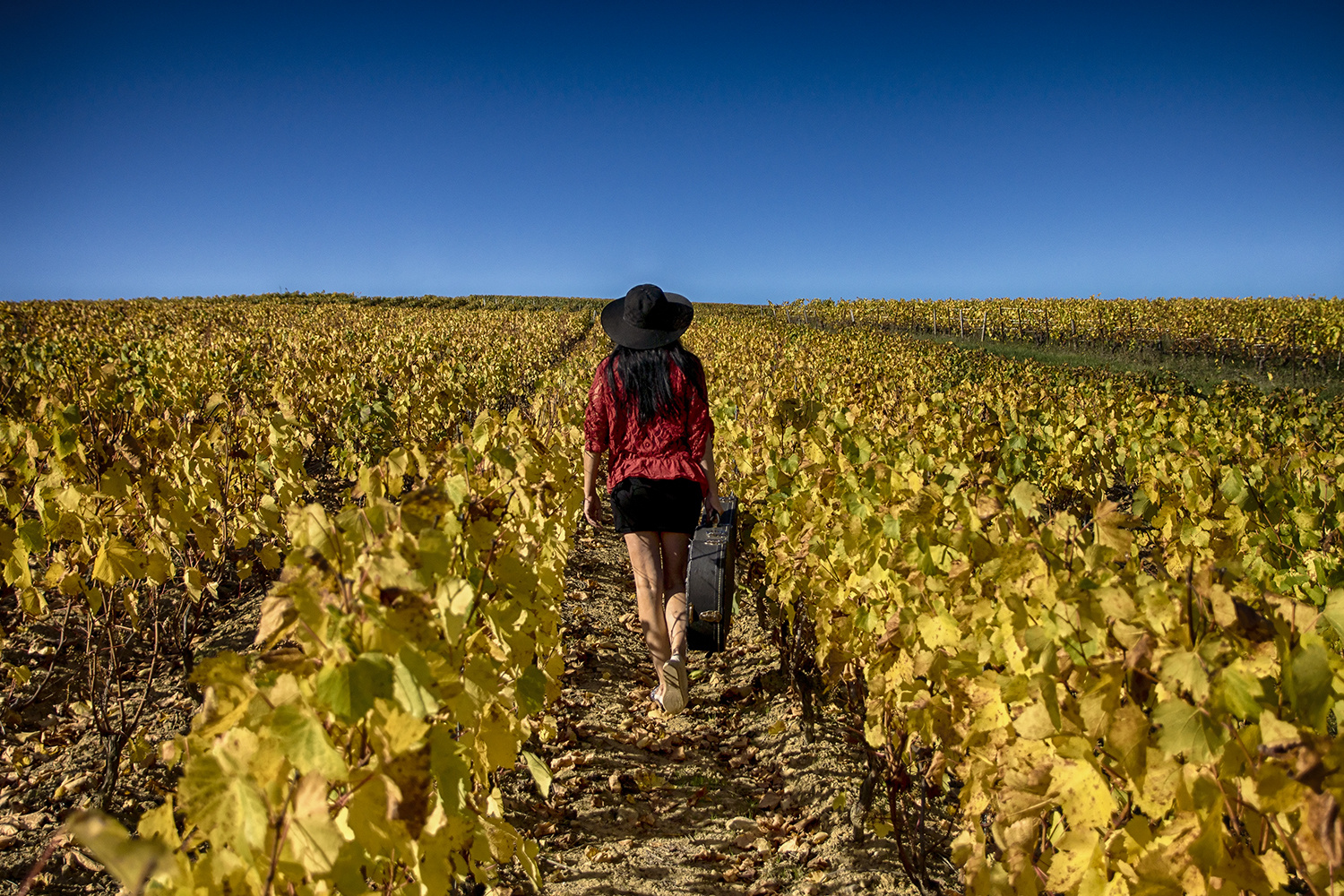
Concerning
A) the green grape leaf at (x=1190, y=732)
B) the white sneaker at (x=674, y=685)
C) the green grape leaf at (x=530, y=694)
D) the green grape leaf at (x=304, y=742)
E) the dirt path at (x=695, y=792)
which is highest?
the green grape leaf at (x=304, y=742)

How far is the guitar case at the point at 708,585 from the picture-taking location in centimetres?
328

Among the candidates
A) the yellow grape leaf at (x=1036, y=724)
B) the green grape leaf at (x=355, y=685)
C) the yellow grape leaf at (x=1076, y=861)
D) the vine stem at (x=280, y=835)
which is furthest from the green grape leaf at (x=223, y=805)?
the yellow grape leaf at (x=1076, y=861)

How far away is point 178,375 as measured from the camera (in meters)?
8.09

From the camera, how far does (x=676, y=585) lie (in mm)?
3086

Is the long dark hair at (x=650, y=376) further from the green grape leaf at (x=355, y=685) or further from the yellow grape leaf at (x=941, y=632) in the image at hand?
the green grape leaf at (x=355, y=685)

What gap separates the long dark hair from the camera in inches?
114

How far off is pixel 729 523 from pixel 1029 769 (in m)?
2.33

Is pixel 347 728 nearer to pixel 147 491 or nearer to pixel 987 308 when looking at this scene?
pixel 147 491

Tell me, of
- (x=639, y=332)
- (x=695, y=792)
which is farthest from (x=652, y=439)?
(x=695, y=792)

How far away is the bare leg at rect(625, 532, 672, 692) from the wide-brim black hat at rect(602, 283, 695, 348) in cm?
78

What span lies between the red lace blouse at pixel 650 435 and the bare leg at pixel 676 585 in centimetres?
27

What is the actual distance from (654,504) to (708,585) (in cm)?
57

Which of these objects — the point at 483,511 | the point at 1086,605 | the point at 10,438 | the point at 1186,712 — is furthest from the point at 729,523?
the point at 10,438

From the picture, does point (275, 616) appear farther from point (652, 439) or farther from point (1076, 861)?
point (652, 439)
